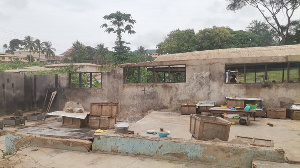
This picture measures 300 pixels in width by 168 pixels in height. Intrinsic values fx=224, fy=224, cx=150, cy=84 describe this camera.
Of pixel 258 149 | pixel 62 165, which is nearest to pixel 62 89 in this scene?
pixel 62 165

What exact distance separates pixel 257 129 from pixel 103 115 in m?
6.49

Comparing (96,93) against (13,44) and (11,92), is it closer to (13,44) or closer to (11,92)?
(11,92)

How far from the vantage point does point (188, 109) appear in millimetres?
11336

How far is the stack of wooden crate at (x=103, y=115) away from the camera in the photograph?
10266 millimetres

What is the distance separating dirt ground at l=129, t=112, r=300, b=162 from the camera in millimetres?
6277

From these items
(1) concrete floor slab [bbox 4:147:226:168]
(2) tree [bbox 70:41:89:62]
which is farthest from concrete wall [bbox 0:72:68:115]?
(2) tree [bbox 70:41:89:62]

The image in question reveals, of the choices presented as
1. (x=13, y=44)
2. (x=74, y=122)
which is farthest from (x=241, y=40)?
(x=13, y=44)

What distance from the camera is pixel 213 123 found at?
5.39 meters

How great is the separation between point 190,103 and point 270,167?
24.6ft

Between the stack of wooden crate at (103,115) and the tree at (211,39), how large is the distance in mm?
25317

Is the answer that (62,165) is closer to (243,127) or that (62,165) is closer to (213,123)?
(213,123)

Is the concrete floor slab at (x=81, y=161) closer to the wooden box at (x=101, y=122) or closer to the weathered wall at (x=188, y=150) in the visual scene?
the weathered wall at (x=188, y=150)

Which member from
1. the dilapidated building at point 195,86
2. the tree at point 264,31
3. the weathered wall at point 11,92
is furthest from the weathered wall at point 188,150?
the tree at point 264,31

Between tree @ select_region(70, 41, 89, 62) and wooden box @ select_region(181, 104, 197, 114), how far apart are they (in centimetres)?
4197
